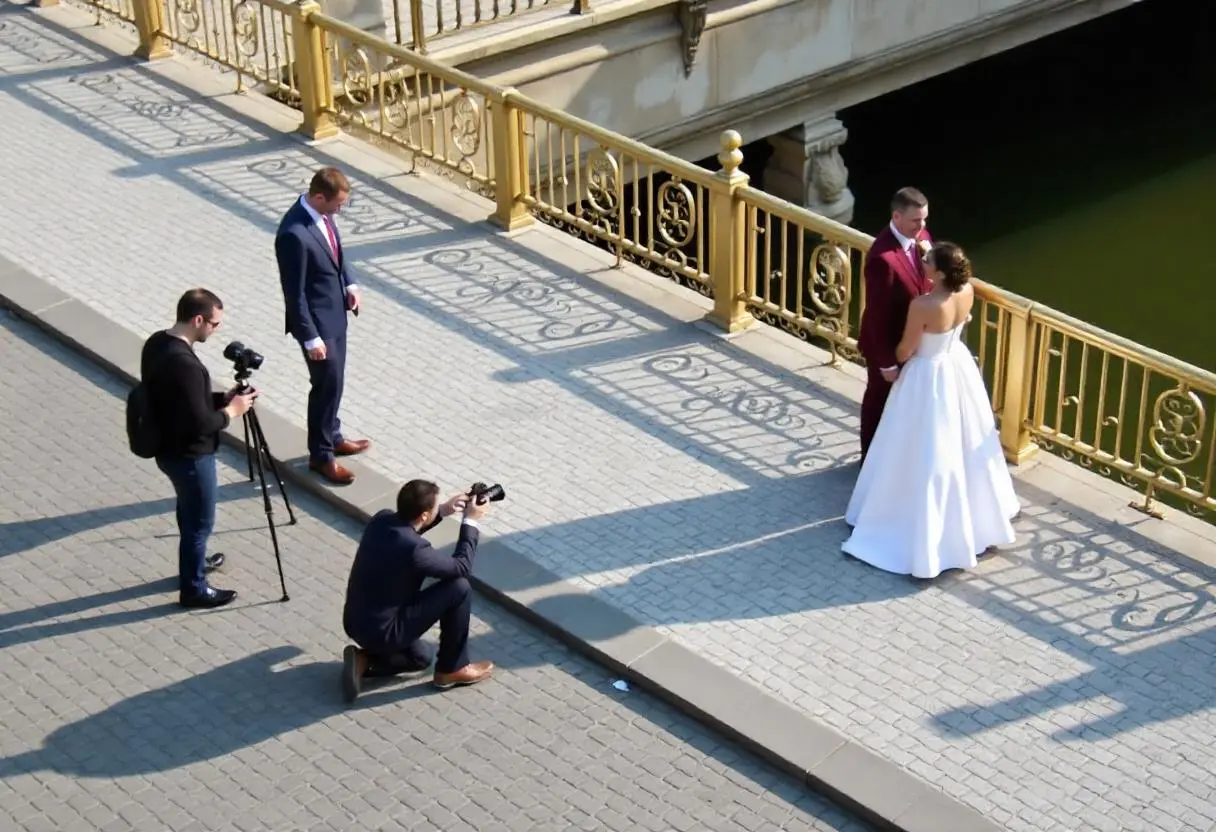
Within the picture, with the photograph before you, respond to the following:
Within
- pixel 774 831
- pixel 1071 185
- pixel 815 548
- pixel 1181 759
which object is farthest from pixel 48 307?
pixel 1071 185

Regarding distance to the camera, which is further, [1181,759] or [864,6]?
[864,6]

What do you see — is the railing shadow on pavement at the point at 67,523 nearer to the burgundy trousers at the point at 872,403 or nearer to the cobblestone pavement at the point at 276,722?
the cobblestone pavement at the point at 276,722

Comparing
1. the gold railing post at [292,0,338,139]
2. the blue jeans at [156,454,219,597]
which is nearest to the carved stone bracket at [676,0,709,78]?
the gold railing post at [292,0,338,139]

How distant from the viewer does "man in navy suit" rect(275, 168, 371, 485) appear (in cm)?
920

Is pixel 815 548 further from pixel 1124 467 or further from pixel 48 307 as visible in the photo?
pixel 48 307

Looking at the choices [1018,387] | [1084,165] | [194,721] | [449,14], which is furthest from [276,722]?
[1084,165]

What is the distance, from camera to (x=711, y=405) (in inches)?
418

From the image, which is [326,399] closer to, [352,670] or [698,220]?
[352,670]

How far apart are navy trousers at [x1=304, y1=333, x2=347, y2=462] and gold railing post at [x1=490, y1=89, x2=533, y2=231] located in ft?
9.70

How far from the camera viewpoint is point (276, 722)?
820 cm

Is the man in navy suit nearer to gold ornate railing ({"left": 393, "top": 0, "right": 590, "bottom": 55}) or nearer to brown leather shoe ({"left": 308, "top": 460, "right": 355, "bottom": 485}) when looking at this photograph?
brown leather shoe ({"left": 308, "top": 460, "right": 355, "bottom": 485})

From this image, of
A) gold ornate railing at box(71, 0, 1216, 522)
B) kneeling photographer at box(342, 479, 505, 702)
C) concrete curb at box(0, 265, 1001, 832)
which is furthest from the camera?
gold ornate railing at box(71, 0, 1216, 522)

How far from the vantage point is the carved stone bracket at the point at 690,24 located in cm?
1611

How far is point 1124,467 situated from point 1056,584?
3.08ft
